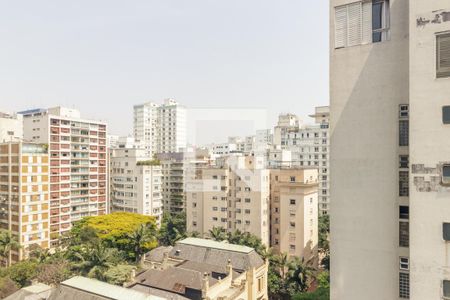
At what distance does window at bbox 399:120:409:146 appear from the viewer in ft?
37.6

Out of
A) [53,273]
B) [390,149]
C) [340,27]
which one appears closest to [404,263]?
[390,149]

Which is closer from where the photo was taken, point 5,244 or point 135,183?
point 5,244

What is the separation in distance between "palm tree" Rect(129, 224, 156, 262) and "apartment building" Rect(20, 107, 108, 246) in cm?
1583

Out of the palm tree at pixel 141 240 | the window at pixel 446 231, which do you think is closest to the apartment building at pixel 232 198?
the palm tree at pixel 141 240

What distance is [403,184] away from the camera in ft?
37.7

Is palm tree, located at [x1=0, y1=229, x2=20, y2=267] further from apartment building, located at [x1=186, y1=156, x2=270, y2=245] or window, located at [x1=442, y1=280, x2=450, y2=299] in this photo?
window, located at [x1=442, y1=280, x2=450, y2=299]

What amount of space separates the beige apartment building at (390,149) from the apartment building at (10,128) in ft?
211

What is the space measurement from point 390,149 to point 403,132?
2.46 ft

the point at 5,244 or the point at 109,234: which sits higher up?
the point at 5,244

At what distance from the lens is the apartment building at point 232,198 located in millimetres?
46125

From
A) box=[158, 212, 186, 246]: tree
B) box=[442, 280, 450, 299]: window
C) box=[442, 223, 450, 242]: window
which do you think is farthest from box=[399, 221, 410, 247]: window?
box=[158, 212, 186, 246]: tree

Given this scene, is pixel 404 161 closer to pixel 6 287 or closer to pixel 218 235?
pixel 6 287

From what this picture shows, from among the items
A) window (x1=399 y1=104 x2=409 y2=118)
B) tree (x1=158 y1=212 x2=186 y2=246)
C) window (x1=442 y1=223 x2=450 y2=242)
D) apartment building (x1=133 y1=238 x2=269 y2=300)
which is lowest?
tree (x1=158 y1=212 x2=186 y2=246)

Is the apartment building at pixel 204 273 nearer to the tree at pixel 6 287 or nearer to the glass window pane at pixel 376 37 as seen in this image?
the tree at pixel 6 287
